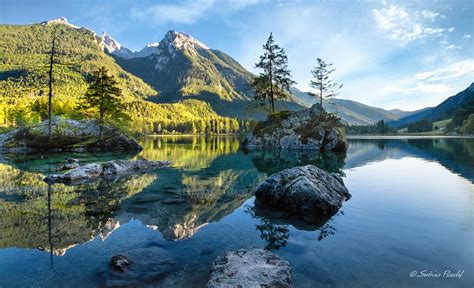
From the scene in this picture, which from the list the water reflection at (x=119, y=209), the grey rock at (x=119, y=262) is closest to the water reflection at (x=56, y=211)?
the water reflection at (x=119, y=209)

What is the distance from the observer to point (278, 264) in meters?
6.89

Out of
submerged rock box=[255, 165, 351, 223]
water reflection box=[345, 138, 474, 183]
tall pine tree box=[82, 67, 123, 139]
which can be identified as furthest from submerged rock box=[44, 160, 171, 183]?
tall pine tree box=[82, 67, 123, 139]

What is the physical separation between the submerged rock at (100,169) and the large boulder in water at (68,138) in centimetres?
2667

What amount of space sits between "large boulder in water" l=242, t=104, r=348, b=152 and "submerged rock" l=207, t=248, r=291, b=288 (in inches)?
1862

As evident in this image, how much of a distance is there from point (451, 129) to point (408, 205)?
20240 centimetres

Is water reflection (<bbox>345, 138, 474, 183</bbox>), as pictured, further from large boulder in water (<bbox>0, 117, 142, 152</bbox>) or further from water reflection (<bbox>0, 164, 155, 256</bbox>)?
large boulder in water (<bbox>0, 117, 142, 152</bbox>)

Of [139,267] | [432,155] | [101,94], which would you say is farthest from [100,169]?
[432,155]

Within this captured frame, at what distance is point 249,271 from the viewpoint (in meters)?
6.46

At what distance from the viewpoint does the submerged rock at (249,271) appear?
5.99 m

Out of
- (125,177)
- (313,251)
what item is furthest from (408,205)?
(125,177)

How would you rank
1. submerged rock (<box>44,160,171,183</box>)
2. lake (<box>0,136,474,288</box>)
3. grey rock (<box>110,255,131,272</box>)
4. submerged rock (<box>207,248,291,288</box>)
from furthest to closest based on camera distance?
1. submerged rock (<box>44,160,171,183</box>)
2. grey rock (<box>110,255,131,272</box>)
3. lake (<box>0,136,474,288</box>)
4. submerged rock (<box>207,248,291,288</box>)

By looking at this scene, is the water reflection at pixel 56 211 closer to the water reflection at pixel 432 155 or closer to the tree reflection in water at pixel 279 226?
the tree reflection in water at pixel 279 226

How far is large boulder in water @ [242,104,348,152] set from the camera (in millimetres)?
51531

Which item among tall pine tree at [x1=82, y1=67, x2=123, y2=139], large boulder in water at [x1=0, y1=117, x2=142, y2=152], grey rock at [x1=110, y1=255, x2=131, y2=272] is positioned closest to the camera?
grey rock at [x1=110, y1=255, x2=131, y2=272]
